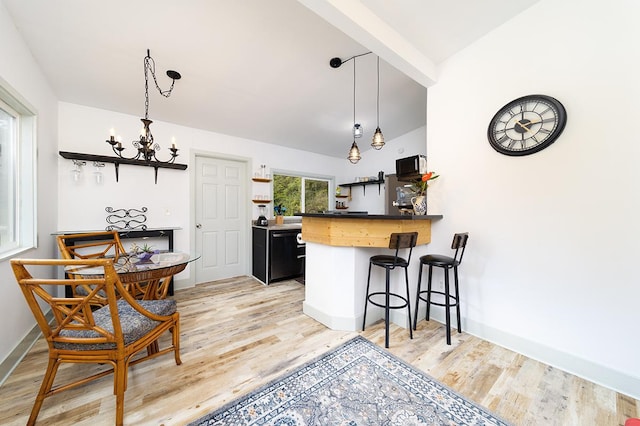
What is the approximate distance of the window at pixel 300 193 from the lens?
181 inches

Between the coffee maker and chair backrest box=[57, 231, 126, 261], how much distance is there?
1.89 metres

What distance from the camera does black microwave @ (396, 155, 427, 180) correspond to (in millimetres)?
2555

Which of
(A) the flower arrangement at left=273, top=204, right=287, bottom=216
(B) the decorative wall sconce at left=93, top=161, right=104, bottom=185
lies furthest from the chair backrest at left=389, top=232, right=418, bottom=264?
(B) the decorative wall sconce at left=93, top=161, right=104, bottom=185

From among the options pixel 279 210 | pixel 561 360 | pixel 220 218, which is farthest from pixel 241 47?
pixel 561 360

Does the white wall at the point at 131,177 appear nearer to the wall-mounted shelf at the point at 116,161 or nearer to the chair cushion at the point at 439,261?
the wall-mounted shelf at the point at 116,161

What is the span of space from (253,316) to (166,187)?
2322 mm

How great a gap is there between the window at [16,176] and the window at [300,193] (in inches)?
118

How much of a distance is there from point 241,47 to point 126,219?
2674mm

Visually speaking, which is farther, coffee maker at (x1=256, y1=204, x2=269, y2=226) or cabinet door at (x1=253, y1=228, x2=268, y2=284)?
coffee maker at (x1=256, y1=204, x2=269, y2=226)

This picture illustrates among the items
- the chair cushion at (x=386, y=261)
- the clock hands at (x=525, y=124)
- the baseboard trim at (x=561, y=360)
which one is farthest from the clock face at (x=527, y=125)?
the baseboard trim at (x=561, y=360)

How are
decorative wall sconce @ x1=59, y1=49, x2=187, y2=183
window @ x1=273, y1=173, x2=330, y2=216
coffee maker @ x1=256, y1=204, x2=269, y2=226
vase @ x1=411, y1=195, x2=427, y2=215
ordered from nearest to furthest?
decorative wall sconce @ x1=59, y1=49, x2=187, y2=183
vase @ x1=411, y1=195, x2=427, y2=215
coffee maker @ x1=256, y1=204, x2=269, y2=226
window @ x1=273, y1=173, x2=330, y2=216

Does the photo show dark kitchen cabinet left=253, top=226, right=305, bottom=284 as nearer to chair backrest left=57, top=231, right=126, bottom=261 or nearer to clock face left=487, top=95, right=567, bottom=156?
chair backrest left=57, top=231, right=126, bottom=261

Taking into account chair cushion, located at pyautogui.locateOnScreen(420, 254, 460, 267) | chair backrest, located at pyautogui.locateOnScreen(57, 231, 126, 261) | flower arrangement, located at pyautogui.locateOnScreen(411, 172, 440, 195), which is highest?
flower arrangement, located at pyautogui.locateOnScreen(411, 172, 440, 195)

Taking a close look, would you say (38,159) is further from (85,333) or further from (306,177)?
(306,177)
